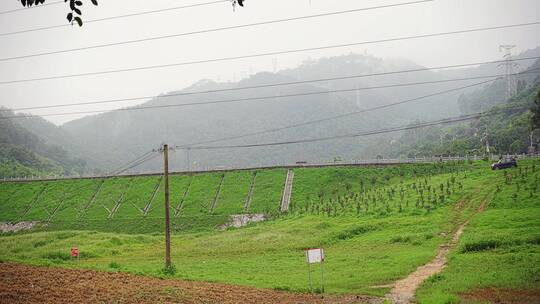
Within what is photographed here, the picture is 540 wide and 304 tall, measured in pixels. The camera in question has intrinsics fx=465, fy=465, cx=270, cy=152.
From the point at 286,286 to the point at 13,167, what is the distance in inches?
5785

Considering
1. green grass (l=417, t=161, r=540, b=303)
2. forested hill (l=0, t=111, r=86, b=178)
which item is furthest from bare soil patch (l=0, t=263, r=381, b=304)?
forested hill (l=0, t=111, r=86, b=178)

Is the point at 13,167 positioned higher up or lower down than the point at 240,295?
higher up

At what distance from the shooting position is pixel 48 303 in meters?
16.6

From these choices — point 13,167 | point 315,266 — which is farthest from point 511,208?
point 13,167

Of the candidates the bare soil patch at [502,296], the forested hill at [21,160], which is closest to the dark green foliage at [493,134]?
the bare soil patch at [502,296]

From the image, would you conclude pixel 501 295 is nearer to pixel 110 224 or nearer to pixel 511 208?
pixel 511 208

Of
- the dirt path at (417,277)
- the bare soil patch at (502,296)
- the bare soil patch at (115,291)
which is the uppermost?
the bare soil patch at (115,291)

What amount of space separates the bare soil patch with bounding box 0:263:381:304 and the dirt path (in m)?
1.40

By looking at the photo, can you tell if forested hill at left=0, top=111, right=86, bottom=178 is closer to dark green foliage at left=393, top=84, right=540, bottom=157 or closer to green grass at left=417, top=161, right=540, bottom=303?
dark green foliage at left=393, top=84, right=540, bottom=157

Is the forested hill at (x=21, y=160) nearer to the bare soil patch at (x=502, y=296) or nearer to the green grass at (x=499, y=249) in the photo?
the green grass at (x=499, y=249)

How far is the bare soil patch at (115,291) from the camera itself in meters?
18.0

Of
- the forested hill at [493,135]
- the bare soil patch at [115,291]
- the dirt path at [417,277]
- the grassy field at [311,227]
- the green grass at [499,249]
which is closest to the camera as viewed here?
the bare soil patch at [115,291]

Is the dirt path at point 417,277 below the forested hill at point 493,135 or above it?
below

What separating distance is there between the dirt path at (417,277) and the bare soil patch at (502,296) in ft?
8.47
